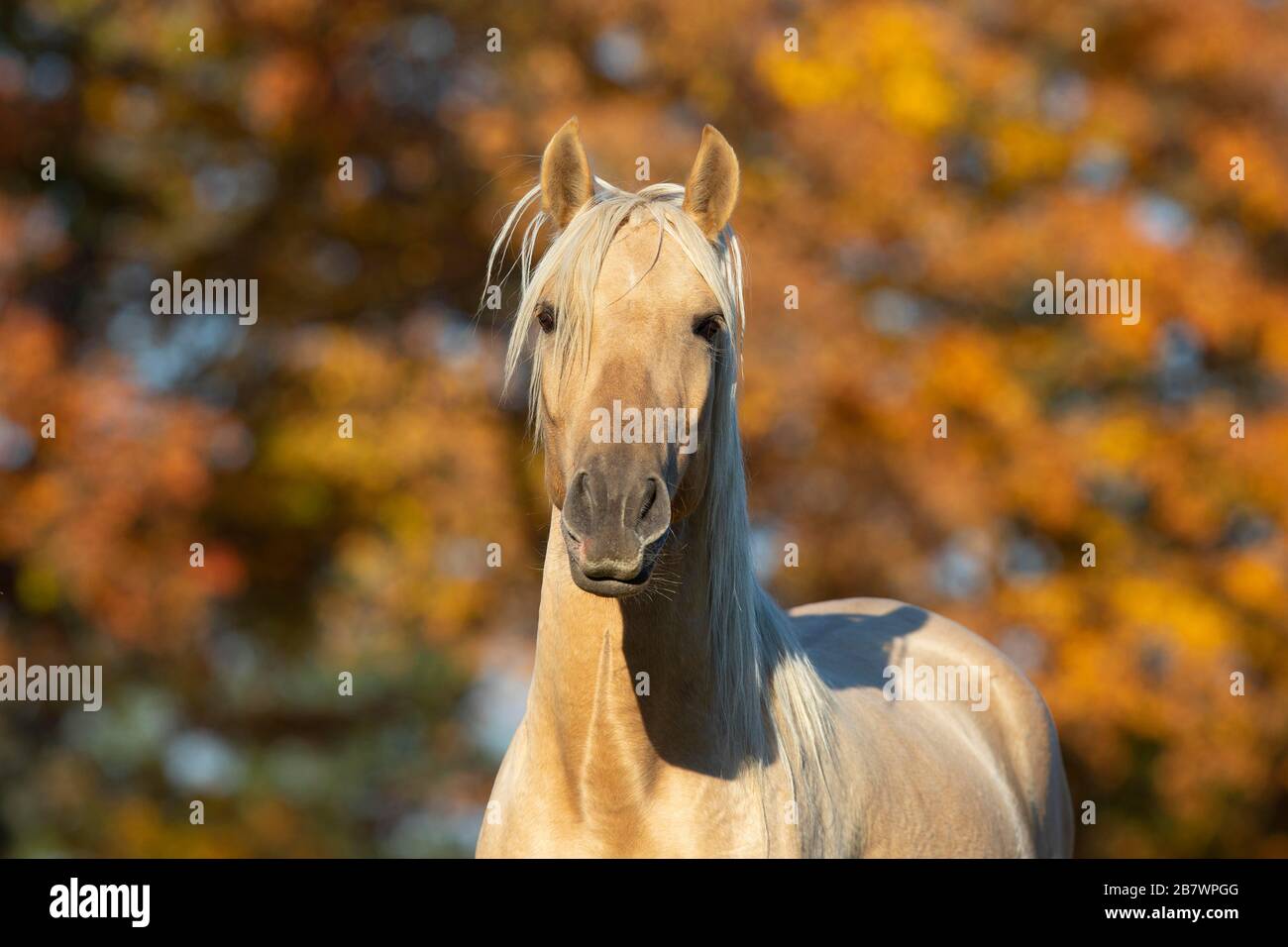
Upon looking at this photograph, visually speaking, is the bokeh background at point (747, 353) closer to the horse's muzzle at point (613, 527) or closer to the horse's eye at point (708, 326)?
the horse's eye at point (708, 326)

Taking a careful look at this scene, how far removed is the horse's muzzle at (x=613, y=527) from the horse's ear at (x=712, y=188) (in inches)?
34.8

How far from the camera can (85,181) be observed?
11.9 metres

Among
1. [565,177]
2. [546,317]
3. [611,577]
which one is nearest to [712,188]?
[565,177]

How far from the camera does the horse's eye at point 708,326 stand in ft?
10.9

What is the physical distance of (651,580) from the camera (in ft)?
10.6

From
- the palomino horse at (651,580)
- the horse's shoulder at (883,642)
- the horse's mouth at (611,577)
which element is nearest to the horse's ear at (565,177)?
the palomino horse at (651,580)

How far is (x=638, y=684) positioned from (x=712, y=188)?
1245mm

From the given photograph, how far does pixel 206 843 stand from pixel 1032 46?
389 inches

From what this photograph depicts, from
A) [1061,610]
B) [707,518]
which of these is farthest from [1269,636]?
[707,518]

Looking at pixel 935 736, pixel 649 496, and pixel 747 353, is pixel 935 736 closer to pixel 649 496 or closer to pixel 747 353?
pixel 649 496

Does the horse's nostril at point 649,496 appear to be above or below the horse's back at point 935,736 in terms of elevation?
above

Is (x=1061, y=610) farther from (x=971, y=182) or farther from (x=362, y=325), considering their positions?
(x=362, y=325)

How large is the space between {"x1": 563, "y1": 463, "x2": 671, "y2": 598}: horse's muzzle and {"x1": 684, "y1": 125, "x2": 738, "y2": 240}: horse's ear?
0.88 meters

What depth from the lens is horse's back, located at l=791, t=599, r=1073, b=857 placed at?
13.4ft
